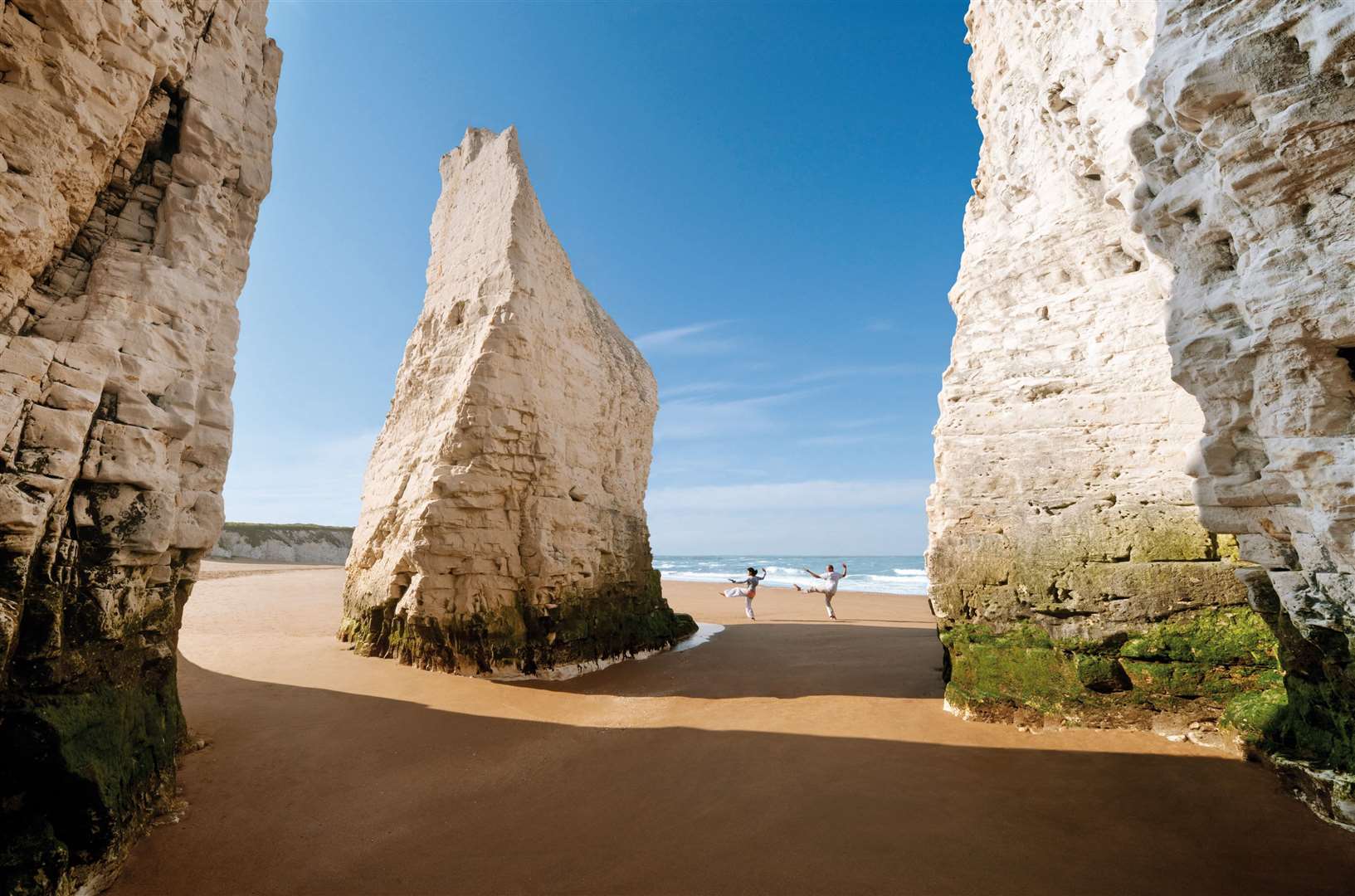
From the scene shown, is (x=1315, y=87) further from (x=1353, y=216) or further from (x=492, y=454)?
(x=492, y=454)

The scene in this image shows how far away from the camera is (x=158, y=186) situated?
445 centimetres

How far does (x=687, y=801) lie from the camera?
4.26m

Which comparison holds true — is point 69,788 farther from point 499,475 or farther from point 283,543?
point 283,543

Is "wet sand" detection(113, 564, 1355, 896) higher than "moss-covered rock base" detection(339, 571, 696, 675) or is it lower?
lower

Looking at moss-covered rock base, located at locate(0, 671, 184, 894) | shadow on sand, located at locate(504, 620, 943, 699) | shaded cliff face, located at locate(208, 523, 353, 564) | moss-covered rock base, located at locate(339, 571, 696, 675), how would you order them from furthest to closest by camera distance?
1. shaded cliff face, located at locate(208, 523, 353, 564)
2. moss-covered rock base, located at locate(339, 571, 696, 675)
3. shadow on sand, located at locate(504, 620, 943, 699)
4. moss-covered rock base, located at locate(0, 671, 184, 894)

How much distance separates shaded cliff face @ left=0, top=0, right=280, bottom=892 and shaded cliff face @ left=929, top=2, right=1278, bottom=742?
6.68 m

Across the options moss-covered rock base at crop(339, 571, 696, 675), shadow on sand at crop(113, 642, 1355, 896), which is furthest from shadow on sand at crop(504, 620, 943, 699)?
shadow on sand at crop(113, 642, 1355, 896)

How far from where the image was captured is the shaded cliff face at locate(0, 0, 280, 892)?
2.95m

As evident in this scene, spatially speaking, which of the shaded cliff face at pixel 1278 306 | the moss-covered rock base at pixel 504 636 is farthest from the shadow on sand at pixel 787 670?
the shaded cliff face at pixel 1278 306

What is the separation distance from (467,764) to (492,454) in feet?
12.8

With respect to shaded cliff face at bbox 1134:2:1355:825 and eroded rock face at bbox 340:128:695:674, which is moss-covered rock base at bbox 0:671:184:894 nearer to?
eroded rock face at bbox 340:128:695:674

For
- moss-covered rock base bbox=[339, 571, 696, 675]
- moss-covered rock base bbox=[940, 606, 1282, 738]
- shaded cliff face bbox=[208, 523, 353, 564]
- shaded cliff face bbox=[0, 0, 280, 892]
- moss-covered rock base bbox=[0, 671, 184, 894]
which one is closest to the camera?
moss-covered rock base bbox=[0, 671, 184, 894]

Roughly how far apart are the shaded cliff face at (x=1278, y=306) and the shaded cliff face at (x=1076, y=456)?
69 cm

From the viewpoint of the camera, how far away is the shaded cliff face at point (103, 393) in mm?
2945
